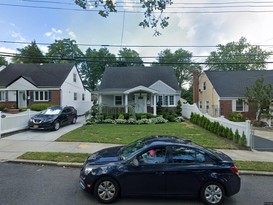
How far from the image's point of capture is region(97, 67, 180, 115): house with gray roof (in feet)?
82.6

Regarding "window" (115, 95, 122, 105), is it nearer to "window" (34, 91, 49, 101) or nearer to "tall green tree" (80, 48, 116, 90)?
"window" (34, 91, 49, 101)

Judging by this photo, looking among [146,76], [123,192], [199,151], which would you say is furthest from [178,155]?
[146,76]

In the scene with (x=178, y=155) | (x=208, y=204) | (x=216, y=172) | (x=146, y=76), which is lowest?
(x=208, y=204)

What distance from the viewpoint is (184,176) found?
5.27 m

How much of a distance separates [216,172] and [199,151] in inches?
23.0

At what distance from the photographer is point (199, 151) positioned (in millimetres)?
5504

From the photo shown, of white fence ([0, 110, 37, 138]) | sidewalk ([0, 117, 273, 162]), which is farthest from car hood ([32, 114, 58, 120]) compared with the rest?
sidewalk ([0, 117, 273, 162])

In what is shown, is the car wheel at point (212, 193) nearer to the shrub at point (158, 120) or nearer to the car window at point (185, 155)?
the car window at point (185, 155)

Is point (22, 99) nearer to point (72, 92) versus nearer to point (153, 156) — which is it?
point (72, 92)

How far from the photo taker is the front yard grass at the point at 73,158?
7.99m

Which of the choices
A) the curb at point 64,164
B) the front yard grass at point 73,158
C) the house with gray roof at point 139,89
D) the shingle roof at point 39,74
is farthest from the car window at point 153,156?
the shingle roof at point 39,74

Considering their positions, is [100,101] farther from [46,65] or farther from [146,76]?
[46,65]

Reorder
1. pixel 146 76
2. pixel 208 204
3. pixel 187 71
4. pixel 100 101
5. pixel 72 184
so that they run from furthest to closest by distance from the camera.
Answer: pixel 187 71 < pixel 146 76 < pixel 100 101 < pixel 72 184 < pixel 208 204

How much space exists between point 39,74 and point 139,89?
14225 mm
